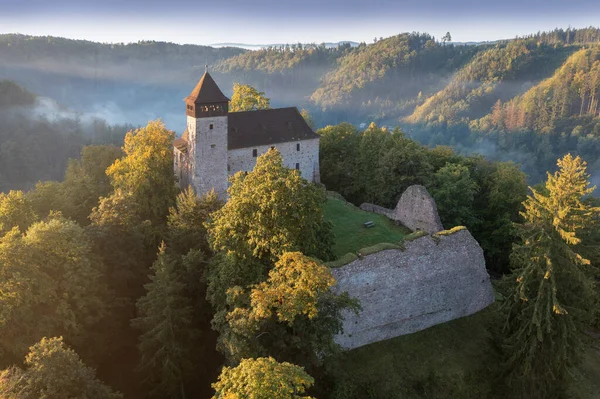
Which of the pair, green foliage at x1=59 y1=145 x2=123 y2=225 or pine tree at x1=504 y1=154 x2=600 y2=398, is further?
green foliage at x1=59 y1=145 x2=123 y2=225

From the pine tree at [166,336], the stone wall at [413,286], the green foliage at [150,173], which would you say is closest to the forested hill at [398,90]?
the stone wall at [413,286]

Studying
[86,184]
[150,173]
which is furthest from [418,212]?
[86,184]

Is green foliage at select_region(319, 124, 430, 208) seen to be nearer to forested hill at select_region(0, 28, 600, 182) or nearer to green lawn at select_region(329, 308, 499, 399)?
green lawn at select_region(329, 308, 499, 399)

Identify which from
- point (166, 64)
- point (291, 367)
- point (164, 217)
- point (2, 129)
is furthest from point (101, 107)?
point (291, 367)

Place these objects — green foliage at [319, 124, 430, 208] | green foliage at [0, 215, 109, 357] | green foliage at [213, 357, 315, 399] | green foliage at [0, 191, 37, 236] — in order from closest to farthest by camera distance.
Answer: green foliage at [213, 357, 315, 399], green foliage at [0, 215, 109, 357], green foliage at [0, 191, 37, 236], green foliage at [319, 124, 430, 208]

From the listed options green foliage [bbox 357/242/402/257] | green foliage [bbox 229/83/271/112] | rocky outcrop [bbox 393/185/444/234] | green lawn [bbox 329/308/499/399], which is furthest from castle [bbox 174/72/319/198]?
green lawn [bbox 329/308/499/399]

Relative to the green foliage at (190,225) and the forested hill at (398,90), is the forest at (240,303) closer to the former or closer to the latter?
the green foliage at (190,225)

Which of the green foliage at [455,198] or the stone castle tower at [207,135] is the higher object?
the stone castle tower at [207,135]
